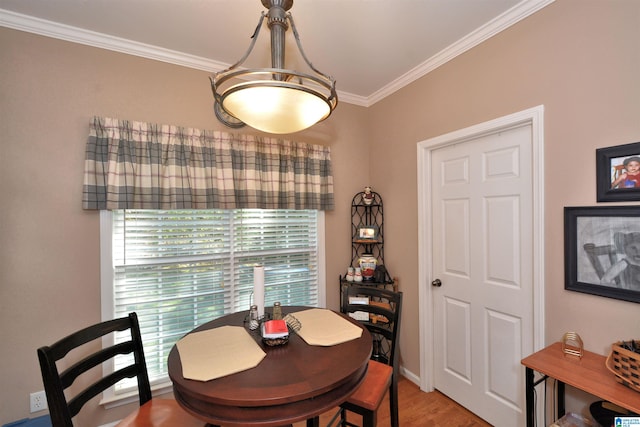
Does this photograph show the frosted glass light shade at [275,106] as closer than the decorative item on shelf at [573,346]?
Yes

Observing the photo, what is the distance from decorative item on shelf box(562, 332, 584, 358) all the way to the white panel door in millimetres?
290

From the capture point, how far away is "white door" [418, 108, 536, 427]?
1.81m

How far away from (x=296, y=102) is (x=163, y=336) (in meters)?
2.02

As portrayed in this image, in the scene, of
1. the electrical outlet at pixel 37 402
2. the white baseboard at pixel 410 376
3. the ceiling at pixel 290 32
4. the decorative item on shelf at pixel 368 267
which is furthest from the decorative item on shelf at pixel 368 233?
the electrical outlet at pixel 37 402

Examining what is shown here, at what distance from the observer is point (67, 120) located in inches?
73.4

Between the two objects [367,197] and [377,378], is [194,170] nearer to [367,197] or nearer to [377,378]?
[367,197]

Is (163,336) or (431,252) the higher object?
(431,252)

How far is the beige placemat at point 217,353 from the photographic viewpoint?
1110mm

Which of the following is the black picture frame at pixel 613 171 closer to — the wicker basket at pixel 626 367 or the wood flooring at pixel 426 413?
the wicker basket at pixel 626 367

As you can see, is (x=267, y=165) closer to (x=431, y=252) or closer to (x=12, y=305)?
(x=431, y=252)

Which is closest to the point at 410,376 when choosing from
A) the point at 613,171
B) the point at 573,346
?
the point at 573,346

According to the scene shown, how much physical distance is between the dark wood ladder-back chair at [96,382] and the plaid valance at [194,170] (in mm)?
923

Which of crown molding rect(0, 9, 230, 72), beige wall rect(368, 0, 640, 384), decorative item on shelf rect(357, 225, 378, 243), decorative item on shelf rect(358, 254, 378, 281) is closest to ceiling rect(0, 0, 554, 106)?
crown molding rect(0, 9, 230, 72)

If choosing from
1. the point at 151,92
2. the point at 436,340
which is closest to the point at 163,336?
the point at 151,92
